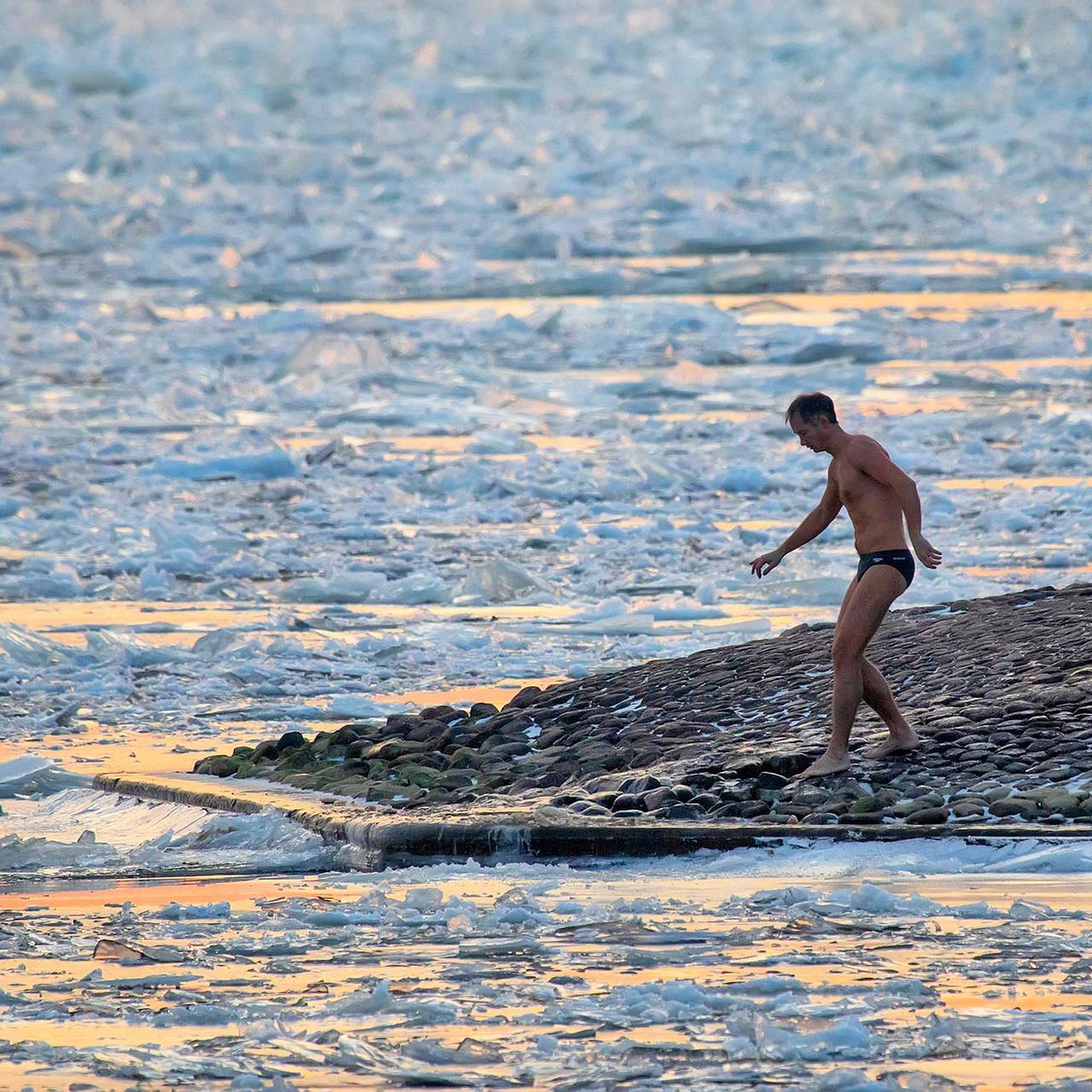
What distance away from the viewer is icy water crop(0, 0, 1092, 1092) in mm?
6453

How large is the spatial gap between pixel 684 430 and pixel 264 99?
21923 millimetres

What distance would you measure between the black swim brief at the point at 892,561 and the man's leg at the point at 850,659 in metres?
0.08

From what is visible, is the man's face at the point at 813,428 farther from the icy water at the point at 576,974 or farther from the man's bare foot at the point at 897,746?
the icy water at the point at 576,974

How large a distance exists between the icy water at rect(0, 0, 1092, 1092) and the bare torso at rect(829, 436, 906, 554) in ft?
4.35

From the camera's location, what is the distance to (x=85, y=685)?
1275 centimetres

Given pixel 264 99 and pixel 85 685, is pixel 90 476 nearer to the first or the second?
pixel 85 685

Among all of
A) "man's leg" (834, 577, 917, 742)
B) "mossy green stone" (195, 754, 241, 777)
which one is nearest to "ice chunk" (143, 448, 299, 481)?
"mossy green stone" (195, 754, 241, 777)

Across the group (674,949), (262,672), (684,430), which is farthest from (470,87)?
(674,949)

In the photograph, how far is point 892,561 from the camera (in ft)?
29.9

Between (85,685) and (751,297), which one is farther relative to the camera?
→ (751,297)

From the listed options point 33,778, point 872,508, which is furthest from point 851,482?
point 33,778

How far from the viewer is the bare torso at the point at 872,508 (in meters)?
9.15

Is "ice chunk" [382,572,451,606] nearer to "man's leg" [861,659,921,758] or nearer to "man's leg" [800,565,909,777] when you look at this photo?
"man's leg" [861,659,921,758]

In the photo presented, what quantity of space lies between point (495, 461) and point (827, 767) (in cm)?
1069
